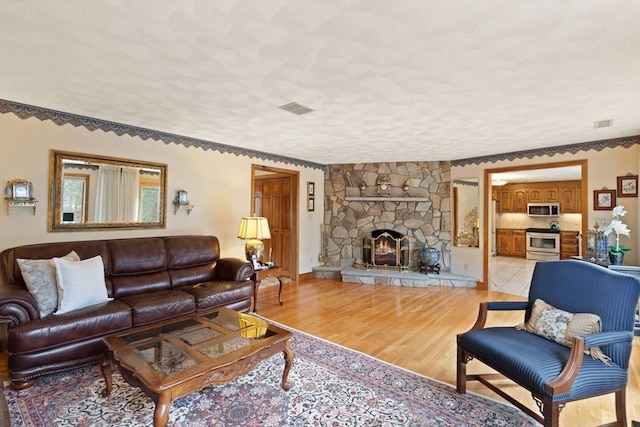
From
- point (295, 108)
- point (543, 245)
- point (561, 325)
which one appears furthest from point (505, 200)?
point (295, 108)

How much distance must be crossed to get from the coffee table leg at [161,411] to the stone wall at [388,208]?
5.05 m

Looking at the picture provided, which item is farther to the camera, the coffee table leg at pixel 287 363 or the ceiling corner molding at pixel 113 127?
the ceiling corner molding at pixel 113 127

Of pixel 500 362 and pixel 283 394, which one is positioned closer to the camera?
pixel 500 362

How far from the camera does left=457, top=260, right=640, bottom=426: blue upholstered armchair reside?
1673 millimetres

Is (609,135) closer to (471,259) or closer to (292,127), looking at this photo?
(471,259)

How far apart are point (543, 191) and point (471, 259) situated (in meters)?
5.17

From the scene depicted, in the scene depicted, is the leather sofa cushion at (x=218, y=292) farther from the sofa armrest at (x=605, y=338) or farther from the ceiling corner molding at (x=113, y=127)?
the sofa armrest at (x=605, y=338)

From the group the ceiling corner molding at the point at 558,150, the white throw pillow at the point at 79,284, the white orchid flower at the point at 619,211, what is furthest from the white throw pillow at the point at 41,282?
the white orchid flower at the point at 619,211

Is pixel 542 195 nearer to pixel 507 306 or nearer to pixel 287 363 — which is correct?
pixel 507 306

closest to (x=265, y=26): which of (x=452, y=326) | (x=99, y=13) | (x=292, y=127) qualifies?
(x=99, y=13)

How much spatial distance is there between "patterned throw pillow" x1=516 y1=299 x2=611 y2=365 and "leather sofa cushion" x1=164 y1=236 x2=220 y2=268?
3439mm

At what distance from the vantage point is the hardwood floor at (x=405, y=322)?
2.27 metres

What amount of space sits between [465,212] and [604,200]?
1.98 meters

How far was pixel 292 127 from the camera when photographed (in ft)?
12.5
